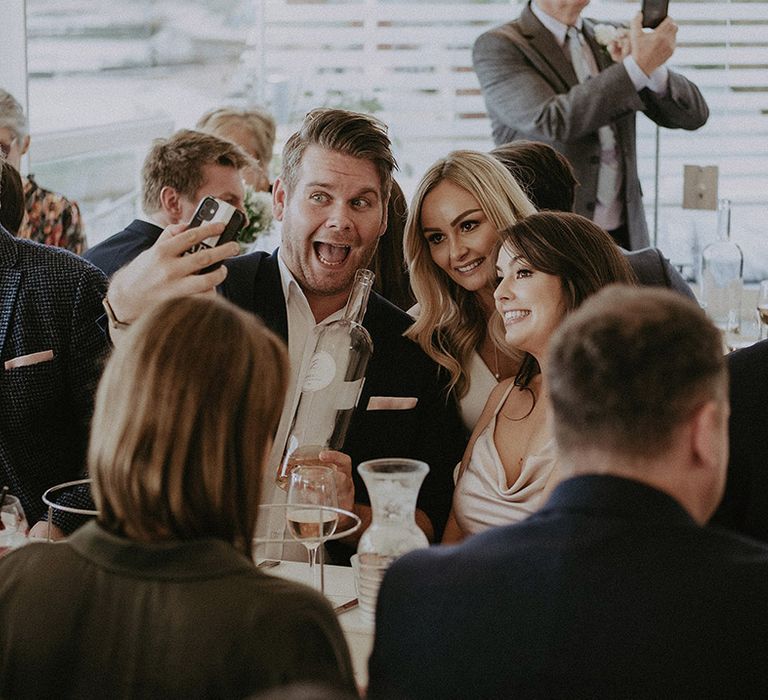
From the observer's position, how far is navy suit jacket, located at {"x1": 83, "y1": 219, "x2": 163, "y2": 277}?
139 inches

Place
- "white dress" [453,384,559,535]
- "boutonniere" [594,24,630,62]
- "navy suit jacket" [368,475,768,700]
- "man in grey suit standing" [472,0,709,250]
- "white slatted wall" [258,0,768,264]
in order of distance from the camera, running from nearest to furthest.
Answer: "navy suit jacket" [368,475,768,700]
"white dress" [453,384,559,535]
"man in grey suit standing" [472,0,709,250]
"boutonniere" [594,24,630,62]
"white slatted wall" [258,0,768,264]

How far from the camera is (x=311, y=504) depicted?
1.64m

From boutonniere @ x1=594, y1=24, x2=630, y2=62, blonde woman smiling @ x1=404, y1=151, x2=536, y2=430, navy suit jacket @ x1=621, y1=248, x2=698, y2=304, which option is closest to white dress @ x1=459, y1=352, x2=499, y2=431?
blonde woman smiling @ x1=404, y1=151, x2=536, y2=430

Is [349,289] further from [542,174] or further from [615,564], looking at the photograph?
[615,564]

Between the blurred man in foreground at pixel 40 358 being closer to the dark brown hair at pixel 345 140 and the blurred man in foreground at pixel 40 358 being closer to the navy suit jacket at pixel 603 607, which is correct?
the dark brown hair at pixel 345 140

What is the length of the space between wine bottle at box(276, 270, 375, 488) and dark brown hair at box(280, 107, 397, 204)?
0.39m

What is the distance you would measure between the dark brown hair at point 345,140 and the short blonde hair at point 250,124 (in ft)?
8.79

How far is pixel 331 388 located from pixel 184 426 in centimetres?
96

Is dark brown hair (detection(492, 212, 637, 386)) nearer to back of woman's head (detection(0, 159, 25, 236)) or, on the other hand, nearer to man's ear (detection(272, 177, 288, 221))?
man's ear (detection(272, 177, 288, 221))

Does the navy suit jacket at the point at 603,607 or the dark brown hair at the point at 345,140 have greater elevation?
the dark brown hair at the point at 345,140

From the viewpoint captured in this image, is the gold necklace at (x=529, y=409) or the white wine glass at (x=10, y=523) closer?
the white wine glass at (x=10, y=523)

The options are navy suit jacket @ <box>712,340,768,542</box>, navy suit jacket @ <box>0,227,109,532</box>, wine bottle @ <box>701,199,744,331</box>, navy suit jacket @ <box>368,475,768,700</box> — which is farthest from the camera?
wine bottle @ <box>701,199,744,331</box>

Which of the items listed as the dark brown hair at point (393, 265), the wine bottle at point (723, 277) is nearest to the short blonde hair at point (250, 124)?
the dark brown hair at point (393, 265)

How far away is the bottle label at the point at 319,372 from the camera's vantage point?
206cm
